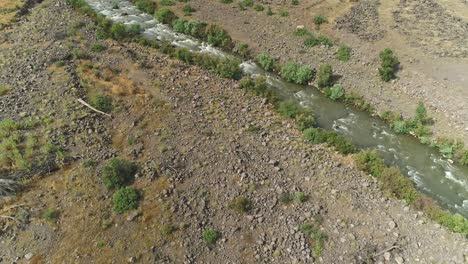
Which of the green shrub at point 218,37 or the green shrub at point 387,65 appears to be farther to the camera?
the green shrub at point 218,37

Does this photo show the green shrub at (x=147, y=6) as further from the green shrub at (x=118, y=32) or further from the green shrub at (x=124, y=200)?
the green shrub at (x=124, y=200)

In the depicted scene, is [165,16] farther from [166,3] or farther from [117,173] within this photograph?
[117,173]

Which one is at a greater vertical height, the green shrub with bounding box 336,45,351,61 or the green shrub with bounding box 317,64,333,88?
the green shrub with bounding box 336,45,351,61

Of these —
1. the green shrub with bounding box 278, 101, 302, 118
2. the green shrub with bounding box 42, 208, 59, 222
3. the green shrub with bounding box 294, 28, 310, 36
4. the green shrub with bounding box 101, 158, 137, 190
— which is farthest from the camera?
the green shrub with bounding box 294, 28, 310, 36

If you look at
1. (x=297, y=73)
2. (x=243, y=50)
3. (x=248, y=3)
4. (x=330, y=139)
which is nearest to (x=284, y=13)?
(x=248, y=3)

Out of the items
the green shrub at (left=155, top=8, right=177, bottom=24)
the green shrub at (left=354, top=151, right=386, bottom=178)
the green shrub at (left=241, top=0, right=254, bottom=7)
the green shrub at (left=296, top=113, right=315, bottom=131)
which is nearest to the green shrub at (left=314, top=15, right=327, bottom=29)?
the green shrub at (left=241, top=0, right=254, bottom=7)

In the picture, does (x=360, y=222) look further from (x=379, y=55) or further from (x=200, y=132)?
(x=379, y=55)

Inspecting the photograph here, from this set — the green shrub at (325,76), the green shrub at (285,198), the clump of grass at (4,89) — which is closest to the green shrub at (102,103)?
the clump of grass at (4,89)

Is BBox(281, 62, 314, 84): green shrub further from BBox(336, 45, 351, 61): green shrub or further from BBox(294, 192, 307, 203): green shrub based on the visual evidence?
BBox(294, 192, 307, 203): green shrub
